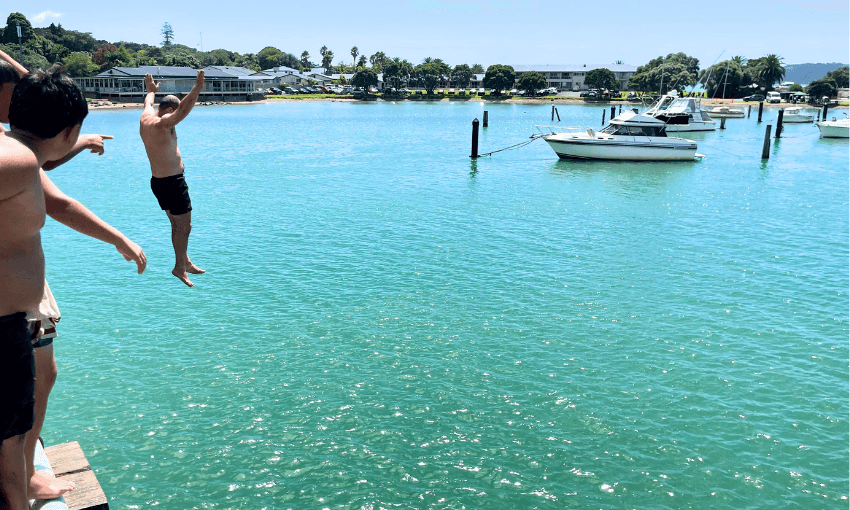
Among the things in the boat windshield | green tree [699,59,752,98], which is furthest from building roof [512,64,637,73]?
the boat windshield

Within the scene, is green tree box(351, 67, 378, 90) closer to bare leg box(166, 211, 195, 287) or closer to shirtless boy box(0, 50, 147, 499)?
bare leg box(166, 211, 195, 287)

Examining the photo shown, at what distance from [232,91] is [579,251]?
414 feet

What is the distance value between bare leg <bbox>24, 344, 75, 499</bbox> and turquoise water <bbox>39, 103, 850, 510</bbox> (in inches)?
147

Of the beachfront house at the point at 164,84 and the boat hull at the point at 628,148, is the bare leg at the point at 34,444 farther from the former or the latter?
the beachfront house at the point at 164,84

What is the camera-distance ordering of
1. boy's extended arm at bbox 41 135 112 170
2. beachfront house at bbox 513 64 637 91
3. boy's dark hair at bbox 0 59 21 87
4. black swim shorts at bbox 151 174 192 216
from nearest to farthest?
1. boy's dark hair at bbox 0 59 21 87
2. boy's extended arm at bbox 41 135 112 170
3. black swim shorts at bbox 151 174 192 216
4. beachfront house at bbox 513 64 637 91

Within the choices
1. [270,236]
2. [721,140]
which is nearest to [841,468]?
[270,236]

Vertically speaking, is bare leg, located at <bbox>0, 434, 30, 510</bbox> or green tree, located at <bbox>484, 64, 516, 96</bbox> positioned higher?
green tree, located at <bbox>484, 64, 516, 96</bbox>

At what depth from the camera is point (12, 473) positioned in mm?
3912

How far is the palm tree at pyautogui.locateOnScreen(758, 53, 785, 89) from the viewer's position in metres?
122

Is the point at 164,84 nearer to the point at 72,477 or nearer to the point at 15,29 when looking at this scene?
the point at 15,29

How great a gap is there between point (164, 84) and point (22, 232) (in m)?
113

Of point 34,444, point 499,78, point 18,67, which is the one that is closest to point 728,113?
point 499,78

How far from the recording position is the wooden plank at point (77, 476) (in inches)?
174

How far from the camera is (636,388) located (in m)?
10.9
